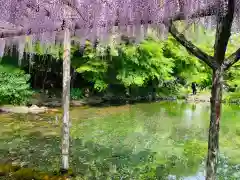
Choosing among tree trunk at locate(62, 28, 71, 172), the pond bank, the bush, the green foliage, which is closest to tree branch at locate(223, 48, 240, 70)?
tree trunk at locate(62, 28, 71, 172)

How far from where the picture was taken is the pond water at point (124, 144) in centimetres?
768

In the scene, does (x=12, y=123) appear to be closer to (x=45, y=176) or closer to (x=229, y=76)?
(x=45, y=176)

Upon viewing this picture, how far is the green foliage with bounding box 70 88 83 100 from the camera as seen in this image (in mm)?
20647

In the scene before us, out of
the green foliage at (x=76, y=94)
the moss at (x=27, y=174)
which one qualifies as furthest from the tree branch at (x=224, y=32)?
the green foliage at (x=76, y=94)

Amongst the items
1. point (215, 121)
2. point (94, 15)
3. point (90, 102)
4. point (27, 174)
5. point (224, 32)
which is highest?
point (94, 15)

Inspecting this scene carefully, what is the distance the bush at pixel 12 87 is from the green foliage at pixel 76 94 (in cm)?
321

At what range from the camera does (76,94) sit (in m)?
20.8

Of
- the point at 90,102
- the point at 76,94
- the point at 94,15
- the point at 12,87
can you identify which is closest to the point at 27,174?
the point at 94,15

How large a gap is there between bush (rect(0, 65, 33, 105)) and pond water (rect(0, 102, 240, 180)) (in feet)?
5.59

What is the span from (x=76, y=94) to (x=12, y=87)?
175 inches

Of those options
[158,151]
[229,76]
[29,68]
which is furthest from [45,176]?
[229,76]

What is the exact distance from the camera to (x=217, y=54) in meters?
4.37

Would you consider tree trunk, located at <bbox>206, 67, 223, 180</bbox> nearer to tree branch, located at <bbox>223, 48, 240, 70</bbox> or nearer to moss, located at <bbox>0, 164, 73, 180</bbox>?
tree branch, located at <bbox>223, 48, 240, 70</bbox>

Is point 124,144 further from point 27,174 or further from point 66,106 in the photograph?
point 27,174
